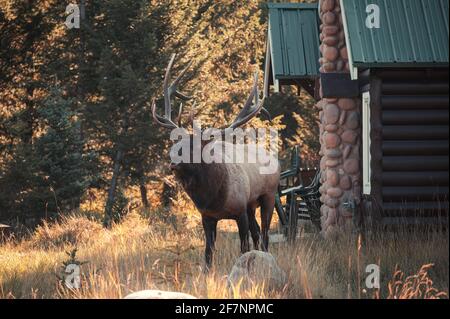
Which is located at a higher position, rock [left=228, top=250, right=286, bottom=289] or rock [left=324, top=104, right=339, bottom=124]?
rock [left=324, top=104, right=339, bottom=124]

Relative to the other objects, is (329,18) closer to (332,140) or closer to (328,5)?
(328,5)

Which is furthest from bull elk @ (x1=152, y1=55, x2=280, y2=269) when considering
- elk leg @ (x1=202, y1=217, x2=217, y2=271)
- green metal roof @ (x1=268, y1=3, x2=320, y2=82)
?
green metal roof @ (x1=268, y1=3, x2=320, y2=82)

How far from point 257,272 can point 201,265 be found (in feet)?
6.02

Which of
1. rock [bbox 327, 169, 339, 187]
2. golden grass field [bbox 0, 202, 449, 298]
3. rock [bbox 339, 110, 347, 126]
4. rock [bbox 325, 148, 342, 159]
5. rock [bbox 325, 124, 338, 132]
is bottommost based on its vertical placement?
golden grass field [bbox 0, 202, 449, 298]

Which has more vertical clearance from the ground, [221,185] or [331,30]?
[331,30]

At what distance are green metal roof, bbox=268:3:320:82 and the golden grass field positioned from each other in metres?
3.61

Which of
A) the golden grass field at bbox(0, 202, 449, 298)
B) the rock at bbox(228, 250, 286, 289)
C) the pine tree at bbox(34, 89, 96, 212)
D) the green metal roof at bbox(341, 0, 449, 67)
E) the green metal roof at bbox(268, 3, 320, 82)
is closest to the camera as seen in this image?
the rock at bbox(228, 250, 286, 289)

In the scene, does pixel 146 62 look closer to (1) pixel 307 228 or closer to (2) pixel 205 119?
(2) pixel 205 119

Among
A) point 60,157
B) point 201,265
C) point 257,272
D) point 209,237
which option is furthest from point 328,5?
point 60,157

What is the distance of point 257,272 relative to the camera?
668 centimetres

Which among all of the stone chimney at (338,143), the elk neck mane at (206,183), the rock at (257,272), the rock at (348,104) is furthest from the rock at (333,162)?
the rock at (257,272)

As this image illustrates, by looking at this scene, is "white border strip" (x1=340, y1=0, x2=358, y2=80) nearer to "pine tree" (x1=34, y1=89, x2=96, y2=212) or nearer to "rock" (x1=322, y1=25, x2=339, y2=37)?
"rock" (x1=322, y1=25, x2=339, y2=37)

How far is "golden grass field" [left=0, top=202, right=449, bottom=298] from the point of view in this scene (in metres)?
6.70
